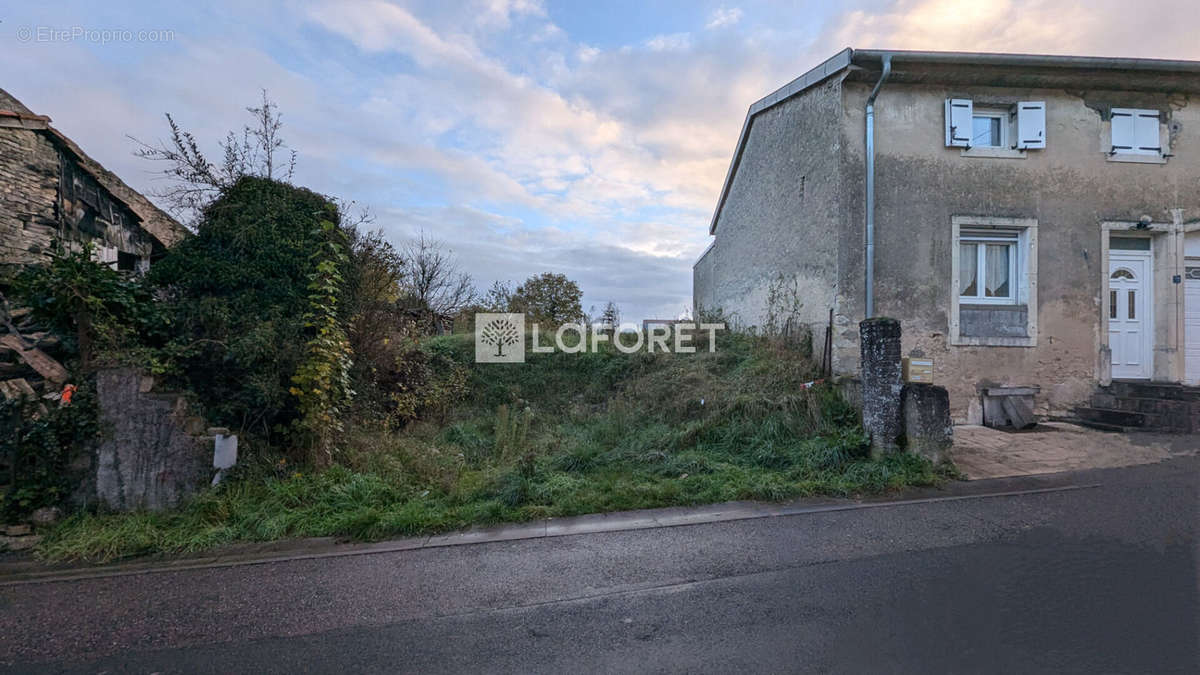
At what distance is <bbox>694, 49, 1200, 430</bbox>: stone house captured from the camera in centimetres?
837

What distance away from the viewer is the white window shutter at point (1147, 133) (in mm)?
8703

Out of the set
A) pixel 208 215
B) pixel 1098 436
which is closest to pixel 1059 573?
pixel 1098 436

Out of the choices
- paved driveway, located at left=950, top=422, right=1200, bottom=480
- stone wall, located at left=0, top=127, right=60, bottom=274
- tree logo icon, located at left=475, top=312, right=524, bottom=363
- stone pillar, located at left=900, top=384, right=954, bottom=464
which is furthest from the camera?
tree logo icon, located at left=475, top=312, right=524, bottom=363

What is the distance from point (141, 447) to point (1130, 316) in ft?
46.1

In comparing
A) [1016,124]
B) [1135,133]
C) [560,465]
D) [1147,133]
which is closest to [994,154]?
[1016,124]

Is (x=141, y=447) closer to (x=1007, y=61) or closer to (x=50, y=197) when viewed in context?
(x=50, y=197)

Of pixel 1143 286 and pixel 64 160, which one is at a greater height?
pixel 64 160

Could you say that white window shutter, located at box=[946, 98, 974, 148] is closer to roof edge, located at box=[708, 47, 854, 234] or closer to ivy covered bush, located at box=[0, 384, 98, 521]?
roof edge, located at box=[708, 47, 854, 234]

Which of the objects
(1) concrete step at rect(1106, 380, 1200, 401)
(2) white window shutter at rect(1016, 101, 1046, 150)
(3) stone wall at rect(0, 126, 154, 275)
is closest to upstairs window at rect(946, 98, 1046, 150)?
(2) white window shutter at rect(1016, 101, 1046, 150)

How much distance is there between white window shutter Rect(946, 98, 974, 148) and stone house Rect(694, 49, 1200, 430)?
3 cm

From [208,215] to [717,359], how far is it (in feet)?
24.8

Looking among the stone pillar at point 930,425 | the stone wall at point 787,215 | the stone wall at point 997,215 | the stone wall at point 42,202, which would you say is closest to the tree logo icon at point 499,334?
the stone wall at point 787,215

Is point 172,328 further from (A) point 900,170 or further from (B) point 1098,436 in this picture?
(B) point 1098,436

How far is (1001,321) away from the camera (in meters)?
8.56
